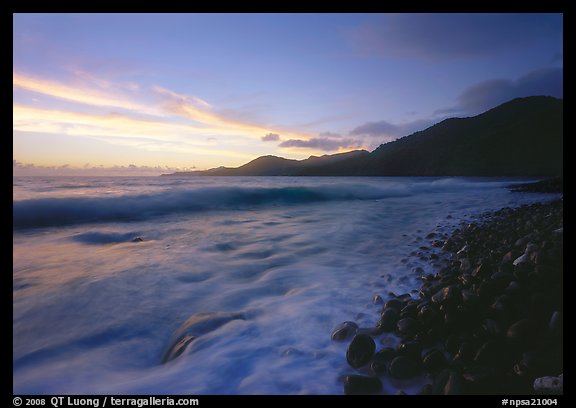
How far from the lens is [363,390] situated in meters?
1.93

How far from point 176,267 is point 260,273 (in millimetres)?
1469

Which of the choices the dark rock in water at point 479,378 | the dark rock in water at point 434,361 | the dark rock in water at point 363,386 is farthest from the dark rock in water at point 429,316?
the dark rock in water at point 363,386

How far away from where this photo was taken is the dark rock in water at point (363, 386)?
6.32ft

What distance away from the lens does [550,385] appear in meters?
1.75

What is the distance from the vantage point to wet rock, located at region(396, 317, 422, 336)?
7.95ft

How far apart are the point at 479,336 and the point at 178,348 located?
2.54 meters

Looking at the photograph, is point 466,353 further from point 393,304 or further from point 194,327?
point 194,327

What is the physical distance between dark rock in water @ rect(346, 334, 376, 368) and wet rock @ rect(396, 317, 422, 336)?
38 cm

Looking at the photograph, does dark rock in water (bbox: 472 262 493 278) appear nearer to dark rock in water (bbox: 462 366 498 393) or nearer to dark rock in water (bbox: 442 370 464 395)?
dark rock in water (bbox: 462 366 498 393)
